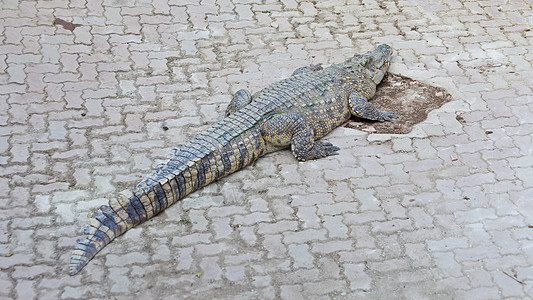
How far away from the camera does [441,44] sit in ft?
26.5

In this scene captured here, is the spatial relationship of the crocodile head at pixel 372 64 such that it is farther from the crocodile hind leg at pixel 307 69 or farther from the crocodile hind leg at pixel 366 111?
the crocodile hind leg at pixel 366 111

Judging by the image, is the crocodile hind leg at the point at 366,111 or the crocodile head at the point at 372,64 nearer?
the crocodile hind leg at the point at 366,111

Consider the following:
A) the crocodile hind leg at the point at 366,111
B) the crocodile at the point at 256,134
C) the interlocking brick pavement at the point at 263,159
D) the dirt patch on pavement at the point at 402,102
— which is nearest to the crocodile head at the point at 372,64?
the crocodile at the point at 256,134

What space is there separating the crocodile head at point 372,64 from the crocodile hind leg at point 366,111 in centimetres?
48

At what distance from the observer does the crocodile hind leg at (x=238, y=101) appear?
21.6ft

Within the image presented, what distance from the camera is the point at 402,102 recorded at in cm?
711

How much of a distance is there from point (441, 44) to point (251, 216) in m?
4.21

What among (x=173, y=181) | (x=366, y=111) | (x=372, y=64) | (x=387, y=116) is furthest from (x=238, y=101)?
(x=372, y=64)

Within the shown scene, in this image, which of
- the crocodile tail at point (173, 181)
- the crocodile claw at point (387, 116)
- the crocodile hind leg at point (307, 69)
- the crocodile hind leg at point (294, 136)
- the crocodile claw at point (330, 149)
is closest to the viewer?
the crocodile tail at point (173, 181)

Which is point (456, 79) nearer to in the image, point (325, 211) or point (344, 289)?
point (325, 211)

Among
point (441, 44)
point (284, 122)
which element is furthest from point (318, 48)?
point (284, 122)

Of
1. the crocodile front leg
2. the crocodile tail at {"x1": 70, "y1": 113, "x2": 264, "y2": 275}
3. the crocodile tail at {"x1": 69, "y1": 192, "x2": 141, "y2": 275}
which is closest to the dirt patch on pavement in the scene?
the crocodile front leg

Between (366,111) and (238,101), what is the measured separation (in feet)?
4.77

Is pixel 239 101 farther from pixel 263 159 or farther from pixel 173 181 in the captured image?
pixel 173 181
